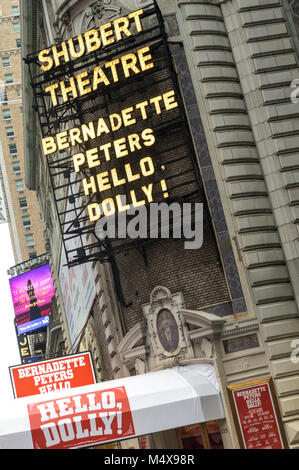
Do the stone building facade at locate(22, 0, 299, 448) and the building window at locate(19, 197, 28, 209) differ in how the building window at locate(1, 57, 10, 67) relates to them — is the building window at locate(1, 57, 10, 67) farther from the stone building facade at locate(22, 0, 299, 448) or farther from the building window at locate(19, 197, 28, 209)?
the stone building facade at locate(22, 0, 299, 448)

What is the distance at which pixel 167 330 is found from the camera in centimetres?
2408

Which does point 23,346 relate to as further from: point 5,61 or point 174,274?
point 174,274

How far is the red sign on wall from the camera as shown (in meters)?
27.6

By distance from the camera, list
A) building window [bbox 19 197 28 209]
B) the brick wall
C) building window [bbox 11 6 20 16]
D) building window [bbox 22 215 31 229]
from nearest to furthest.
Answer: the brick wall → building window [bbox 22 215 31 229] → building window [bbox 19 197 28 209] → building window [bbox 11 6 20 16]

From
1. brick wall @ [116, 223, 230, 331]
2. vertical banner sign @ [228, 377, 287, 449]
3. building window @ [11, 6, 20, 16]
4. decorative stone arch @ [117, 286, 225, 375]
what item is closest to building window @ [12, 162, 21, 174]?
building window @ [11, 6, 20, 16]

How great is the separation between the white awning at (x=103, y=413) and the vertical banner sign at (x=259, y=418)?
0.83m

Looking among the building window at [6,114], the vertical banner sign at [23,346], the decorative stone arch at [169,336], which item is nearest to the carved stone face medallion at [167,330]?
the decorative stone arch at [169,336]

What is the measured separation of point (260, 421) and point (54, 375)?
933cm

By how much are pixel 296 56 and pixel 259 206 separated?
5.62 metres

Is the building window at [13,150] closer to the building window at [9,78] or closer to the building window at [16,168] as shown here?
the building window at [16,168]

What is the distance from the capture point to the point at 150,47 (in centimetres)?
2489

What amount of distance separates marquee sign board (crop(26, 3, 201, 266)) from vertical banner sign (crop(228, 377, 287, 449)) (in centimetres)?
671

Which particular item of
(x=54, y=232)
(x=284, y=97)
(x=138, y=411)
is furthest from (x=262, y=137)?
(x=54, y=232)

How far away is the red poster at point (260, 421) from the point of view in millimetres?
21609
